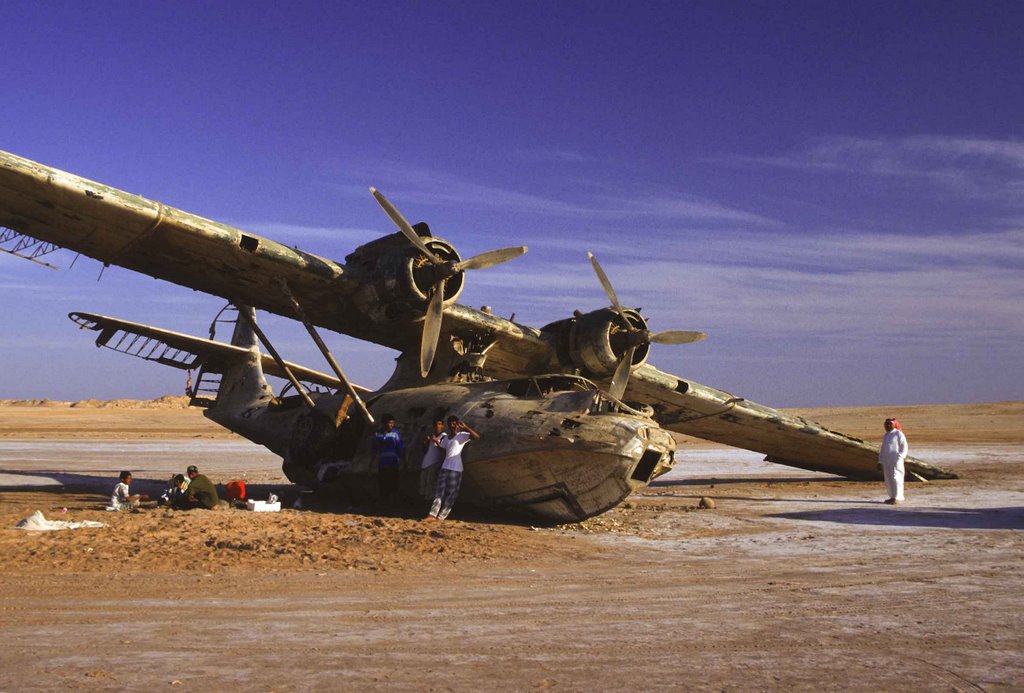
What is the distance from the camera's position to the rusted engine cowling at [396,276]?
15562mm

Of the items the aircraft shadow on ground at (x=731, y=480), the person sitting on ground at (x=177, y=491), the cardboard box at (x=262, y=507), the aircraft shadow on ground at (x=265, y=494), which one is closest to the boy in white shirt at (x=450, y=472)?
the aircraft shadow on ground at (x=265, y=494)

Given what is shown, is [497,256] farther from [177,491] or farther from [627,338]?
[177,491]

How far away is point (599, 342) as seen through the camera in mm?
17625

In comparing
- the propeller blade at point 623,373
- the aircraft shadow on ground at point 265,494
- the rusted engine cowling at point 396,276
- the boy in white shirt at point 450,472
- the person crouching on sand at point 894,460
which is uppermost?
the rusted engine cowling at point 396,276

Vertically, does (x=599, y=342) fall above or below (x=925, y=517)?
above

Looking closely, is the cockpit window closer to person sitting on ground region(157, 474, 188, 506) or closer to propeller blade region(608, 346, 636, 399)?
propeller blade region(608, 346, 636, 399)

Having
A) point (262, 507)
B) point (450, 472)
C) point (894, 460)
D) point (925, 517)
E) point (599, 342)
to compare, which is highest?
point (599, 342)

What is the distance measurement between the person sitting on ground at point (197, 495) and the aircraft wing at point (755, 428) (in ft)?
31.5

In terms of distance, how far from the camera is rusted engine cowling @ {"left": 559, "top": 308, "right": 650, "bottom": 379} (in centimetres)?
1761

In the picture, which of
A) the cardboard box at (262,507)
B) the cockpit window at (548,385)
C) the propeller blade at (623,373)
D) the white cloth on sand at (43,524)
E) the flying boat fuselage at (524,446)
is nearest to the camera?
the white cloth on sand at (43,524)

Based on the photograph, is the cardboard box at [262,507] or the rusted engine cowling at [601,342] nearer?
the cardboard box at [262,507]

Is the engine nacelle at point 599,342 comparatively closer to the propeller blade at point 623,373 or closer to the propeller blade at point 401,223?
the propeller blade at point 623,373

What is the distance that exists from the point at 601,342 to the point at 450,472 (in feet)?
18.2

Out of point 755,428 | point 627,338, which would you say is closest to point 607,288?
point 627,338
